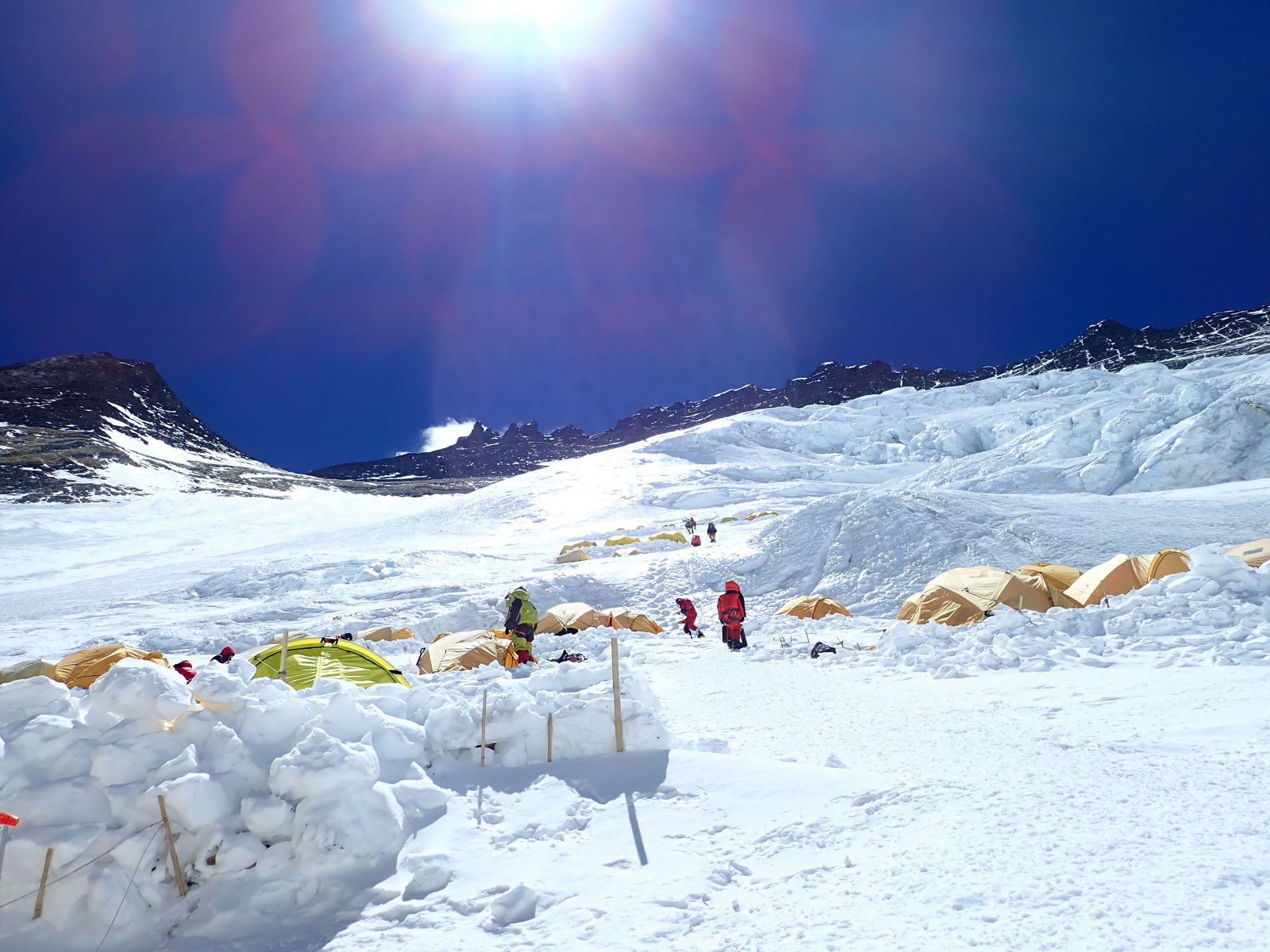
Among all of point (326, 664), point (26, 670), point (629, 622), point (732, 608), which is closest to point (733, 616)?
point (732, 608)

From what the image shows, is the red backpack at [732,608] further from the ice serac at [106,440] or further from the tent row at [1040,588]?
the ice serac at [106,440]

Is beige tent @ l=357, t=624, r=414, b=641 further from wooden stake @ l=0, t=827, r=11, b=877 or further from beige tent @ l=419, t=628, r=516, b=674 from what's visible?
wooden stake @ l=0, t=827, r=11, b=877

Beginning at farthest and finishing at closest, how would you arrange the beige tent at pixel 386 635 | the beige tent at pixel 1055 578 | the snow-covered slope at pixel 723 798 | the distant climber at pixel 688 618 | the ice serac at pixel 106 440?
the ice serac at pixel 106 440 < the beige tent at pixel 386 635 < the distant climber at pixel 688 618 < the beige tent at pixel 1055 578 < the snow-covered slope at pixel 723 798

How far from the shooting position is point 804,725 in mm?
8227

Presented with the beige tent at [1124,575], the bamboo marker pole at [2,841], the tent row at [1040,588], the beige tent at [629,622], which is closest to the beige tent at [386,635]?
the beige tent at [629,622]

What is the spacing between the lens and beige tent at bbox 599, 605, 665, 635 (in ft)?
64.5

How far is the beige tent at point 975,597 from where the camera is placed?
579 inches

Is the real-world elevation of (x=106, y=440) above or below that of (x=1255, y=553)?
above

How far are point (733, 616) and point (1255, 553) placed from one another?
38.5ft

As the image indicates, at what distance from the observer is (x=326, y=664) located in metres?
10.5

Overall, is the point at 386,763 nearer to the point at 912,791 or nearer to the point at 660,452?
the point at 912,791

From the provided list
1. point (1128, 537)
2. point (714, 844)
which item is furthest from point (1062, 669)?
point (1128, 537)

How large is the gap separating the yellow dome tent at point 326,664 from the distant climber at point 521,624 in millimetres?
3882

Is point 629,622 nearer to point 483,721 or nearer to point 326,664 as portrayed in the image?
point 326,664
